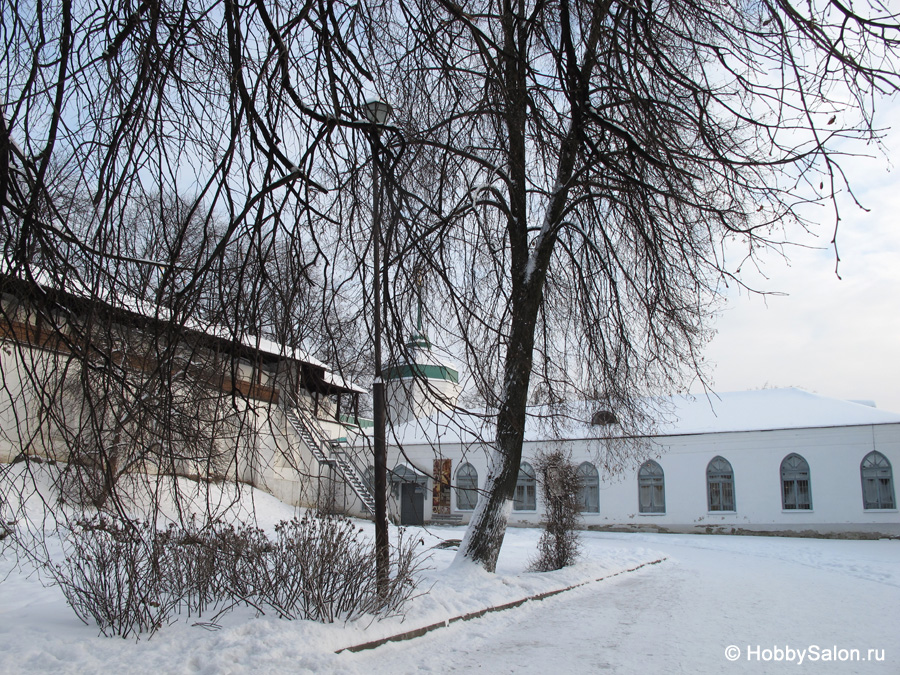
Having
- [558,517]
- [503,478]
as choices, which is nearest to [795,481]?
[558,517]

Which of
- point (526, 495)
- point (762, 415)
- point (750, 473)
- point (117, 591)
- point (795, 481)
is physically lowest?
point (526, 495)

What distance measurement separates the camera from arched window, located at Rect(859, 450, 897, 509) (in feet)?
78.5

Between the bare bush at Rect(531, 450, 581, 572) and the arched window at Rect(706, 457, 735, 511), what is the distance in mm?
15392

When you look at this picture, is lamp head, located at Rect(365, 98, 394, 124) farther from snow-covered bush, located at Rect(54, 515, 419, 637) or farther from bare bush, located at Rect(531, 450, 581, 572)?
bare bush, located at Rect(531, 450, 581, 572)

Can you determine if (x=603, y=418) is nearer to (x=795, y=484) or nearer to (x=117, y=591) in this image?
(x=117, y=591)

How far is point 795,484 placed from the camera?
2556 centimetres

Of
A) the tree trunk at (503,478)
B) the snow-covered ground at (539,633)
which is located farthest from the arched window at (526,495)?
the tree trunk at (503,478)

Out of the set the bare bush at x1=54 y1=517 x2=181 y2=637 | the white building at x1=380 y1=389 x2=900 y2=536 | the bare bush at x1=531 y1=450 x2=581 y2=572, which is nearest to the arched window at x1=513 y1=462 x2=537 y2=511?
the white building at x1=380 y1=389 x2=900 y2=536

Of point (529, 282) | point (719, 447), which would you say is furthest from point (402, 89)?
point (719, 447)

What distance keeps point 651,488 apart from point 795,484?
5522 millimetres

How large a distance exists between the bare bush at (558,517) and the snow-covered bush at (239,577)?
664 cm

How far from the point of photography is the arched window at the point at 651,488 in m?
27.9

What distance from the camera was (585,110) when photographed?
13.9 feet

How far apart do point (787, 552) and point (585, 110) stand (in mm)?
19111
